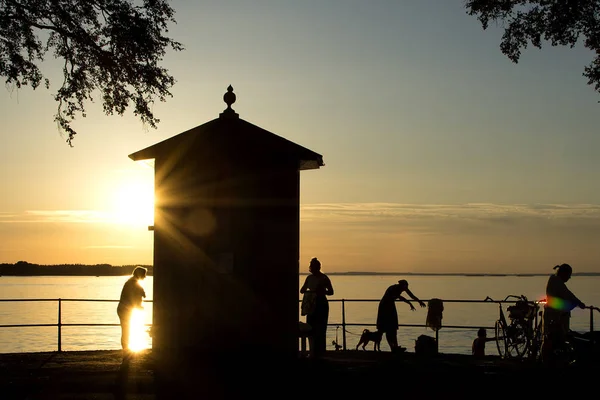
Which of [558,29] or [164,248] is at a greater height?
[558,29]

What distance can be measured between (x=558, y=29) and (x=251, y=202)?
27.4 ft

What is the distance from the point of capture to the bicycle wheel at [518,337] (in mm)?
17391

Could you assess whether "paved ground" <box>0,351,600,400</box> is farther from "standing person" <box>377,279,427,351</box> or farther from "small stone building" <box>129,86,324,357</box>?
"standing person" <box>377,279,427,351</box>

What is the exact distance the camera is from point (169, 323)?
47.6ft

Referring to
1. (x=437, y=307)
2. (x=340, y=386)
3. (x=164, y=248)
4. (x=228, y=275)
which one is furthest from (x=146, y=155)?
(x=437, y=307)

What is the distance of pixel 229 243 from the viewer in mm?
14203

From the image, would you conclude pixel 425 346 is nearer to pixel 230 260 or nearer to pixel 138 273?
pixel 230 260

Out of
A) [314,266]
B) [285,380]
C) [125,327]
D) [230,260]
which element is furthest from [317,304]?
[285,380]

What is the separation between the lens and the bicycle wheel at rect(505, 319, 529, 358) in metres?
17.4

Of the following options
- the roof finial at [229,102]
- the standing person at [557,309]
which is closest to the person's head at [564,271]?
the standing person at [557,309]

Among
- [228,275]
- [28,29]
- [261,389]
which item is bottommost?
[261,389]

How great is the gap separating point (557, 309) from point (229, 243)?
18.6ft

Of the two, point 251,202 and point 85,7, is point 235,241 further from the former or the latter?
point 85,7

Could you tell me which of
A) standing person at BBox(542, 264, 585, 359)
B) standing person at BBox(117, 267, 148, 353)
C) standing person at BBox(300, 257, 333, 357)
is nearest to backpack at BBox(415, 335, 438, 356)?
standing person at BBox(300, 257, 333, 357)
